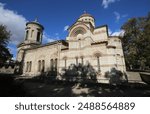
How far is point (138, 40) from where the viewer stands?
23.6m

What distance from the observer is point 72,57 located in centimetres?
2191

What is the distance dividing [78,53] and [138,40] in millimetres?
12962

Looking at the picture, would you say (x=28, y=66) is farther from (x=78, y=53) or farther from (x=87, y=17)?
(x=87, y=17)

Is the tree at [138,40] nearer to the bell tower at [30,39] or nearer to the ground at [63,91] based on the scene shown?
the ground at [63,91]

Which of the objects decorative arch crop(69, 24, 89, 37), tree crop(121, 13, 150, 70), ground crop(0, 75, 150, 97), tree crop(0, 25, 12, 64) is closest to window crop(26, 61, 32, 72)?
tree crop(0, 25, 12, 64)

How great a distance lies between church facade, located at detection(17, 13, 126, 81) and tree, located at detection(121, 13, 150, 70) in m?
5.96

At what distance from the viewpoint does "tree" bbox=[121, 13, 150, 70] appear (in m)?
22.1

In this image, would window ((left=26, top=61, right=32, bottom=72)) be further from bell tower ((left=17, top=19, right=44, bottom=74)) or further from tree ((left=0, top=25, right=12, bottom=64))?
tree ((left=0, top=25, right=12, bottom=64))

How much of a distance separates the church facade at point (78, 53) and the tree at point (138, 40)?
596 cm

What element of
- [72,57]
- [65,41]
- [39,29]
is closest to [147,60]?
[72,57]

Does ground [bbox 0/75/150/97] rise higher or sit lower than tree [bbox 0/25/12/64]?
lower

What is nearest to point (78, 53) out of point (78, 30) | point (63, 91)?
point (78, 30)

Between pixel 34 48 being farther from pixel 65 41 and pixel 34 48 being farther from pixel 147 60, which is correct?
pixel 147 60

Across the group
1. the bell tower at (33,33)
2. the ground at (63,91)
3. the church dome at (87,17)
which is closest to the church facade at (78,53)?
the bell tower at (33,33)
